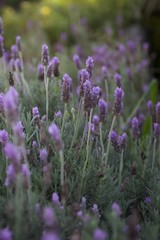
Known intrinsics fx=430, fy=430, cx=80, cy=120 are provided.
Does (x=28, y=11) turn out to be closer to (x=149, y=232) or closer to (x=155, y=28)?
(x=155, y=28)

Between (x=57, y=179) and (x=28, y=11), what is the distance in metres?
5.01

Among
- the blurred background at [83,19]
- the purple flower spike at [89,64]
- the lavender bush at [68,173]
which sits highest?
the blurred background at [83,19]

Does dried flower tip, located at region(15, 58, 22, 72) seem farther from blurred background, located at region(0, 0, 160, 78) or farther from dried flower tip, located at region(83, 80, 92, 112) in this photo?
blurred background, located at region(0, 0, 160, 78)

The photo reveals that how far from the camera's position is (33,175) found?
70.1 inches

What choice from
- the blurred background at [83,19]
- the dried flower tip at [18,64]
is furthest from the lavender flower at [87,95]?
the blurred background at [83,19]

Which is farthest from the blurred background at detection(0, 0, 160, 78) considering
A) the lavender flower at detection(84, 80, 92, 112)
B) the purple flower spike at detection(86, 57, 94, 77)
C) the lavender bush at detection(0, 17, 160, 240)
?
the lavender flower at detection(84, 80, 92, 112)

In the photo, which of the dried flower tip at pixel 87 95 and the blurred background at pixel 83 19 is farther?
the blurred background at pixel 83 19

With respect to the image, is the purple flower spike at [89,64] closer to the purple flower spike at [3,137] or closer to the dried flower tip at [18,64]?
the purple flower spike at [3,137]

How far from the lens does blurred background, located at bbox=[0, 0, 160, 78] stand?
18.1 feet

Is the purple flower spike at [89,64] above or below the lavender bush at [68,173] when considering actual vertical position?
above

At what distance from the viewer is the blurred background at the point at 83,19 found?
5516 millimetres

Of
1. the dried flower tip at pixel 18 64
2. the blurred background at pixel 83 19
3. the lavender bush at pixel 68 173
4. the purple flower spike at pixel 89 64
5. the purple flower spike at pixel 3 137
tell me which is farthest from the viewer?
the blurred background at pixel 83 19

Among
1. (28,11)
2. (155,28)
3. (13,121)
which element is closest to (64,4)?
(28,11)

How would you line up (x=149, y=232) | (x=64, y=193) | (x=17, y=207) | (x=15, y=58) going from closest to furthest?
(x=17, y=207) → (x=64, y=193) → (x=149, y=232) → (x=15, y=58)
